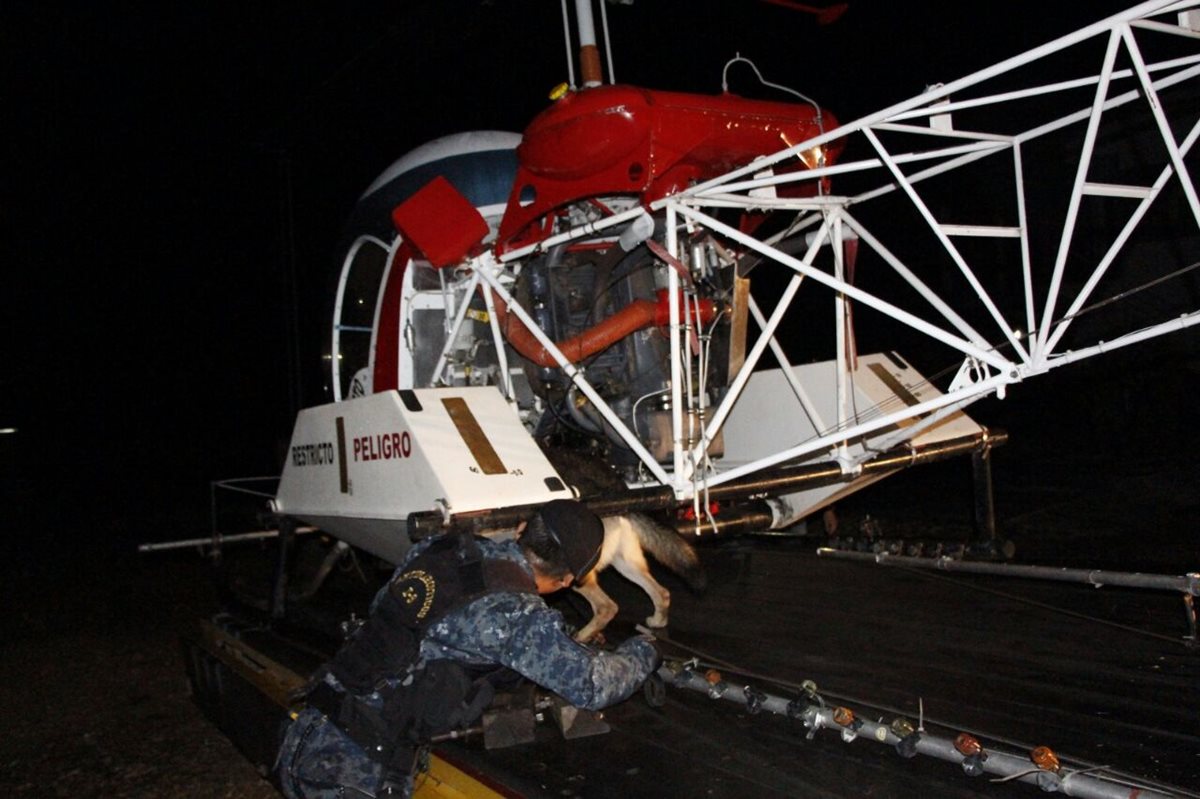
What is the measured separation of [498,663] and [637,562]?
1840 millimetres

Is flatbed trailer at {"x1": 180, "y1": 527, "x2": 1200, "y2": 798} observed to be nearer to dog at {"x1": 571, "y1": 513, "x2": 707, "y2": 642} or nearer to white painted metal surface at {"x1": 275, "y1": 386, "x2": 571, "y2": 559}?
dog at {"x1": 571, "y1": 513, "x2": 707, "y2": 642}

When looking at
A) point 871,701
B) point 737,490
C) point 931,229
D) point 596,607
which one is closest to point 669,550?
point 596,607

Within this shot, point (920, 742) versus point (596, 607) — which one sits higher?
point (596, 607)

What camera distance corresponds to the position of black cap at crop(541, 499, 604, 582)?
136 inches

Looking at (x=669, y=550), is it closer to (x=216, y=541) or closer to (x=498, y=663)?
(x=498, y=663)

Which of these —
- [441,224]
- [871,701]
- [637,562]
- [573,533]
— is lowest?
[871,701]

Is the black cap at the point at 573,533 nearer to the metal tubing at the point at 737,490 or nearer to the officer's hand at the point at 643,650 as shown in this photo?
the officer's hand at the point at 643,650

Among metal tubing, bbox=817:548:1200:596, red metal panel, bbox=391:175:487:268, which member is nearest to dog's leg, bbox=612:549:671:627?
metal tubing, bbox=817:548:1200:596

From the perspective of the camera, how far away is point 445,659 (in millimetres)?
3293

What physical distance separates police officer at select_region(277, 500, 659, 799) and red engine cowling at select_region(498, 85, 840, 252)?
5.95 feet

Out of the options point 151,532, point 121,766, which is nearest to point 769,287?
point 151,532

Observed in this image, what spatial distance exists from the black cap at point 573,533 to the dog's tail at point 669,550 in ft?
5.39

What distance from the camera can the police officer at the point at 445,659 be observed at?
322 cm

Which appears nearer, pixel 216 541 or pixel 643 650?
pixel 643 650
